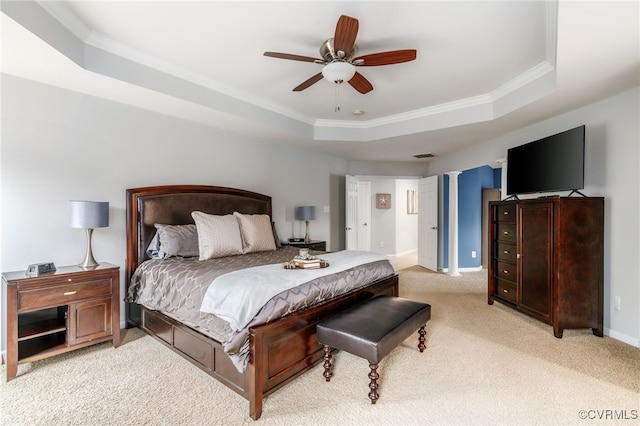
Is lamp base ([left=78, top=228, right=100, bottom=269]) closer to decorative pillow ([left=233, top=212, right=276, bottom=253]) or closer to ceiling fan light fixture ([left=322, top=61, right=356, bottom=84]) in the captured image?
decorative pillow ([left=233, top=212, right=276, bottom=253])

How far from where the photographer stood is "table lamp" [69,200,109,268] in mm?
2643

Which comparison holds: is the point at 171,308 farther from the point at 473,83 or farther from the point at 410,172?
the point at 410,172

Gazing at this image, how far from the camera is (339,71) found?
2.40 meters

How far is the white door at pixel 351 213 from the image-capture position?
607 cm

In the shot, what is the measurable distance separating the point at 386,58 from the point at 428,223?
4783 mm

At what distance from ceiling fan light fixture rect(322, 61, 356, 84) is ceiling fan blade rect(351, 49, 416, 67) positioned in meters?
0.07

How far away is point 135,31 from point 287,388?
2942 millimetres

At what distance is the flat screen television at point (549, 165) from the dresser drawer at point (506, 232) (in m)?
0.43

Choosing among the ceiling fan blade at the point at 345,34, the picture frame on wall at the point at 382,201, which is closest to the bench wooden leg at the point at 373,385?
the ceiling fan blade at the point at 345,34

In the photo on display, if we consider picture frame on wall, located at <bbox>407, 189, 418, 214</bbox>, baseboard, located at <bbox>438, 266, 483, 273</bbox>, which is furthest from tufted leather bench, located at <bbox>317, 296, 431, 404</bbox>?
picture frame on wall, located at <bbox>407, 189, 418, 214</bbox>

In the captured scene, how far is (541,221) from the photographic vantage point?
325cm

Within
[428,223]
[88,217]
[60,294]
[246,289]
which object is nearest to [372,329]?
[246,289]

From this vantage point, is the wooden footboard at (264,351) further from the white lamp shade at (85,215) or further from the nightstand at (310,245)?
the nightstand at (310,245)

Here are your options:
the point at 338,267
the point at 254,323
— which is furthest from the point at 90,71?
the point at 338,267
